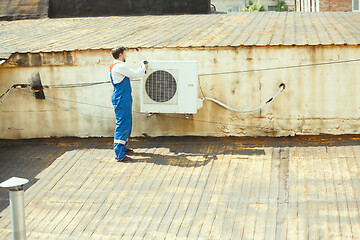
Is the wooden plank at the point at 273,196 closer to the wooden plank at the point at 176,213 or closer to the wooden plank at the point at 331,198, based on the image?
the wooden plank at the point at 331,198

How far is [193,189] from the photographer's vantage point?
333 inches

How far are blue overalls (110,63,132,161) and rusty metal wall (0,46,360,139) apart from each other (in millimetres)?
930

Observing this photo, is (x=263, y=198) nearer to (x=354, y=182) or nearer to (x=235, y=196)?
(x=235, y=196)

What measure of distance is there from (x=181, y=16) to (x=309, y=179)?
7.35m

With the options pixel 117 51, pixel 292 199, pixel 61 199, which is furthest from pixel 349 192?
pixel 117 51

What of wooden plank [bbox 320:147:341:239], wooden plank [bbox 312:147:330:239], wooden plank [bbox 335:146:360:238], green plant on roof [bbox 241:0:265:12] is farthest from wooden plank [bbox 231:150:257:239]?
green plant on roof [bbox 241:0:265:12]

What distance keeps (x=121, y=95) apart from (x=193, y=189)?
2177mm

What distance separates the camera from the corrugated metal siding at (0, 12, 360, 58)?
1045cm

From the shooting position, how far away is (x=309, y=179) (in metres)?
8.40

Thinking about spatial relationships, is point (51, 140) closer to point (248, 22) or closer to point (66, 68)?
point (66, 68)

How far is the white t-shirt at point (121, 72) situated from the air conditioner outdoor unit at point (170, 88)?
420 millimetres

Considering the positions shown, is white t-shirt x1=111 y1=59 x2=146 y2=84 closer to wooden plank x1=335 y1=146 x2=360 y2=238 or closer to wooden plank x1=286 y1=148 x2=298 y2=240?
wooden plank x1=286 y1=148 x2=298 y2=240

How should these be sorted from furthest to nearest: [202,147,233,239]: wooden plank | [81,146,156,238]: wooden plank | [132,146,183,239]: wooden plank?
[81,146,156,238]: wooden plank, [132,146,183,239]: wooden plank, [202,147,233,239]: wooden plank

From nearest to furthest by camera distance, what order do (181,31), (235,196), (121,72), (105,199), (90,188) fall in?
(235,196)
(105,199)
(90,188)
(121,72)
(181,31)
